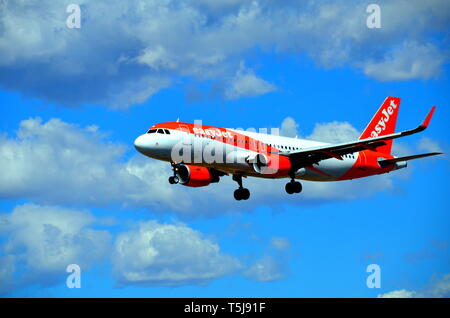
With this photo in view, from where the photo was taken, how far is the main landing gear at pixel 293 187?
71375 mm

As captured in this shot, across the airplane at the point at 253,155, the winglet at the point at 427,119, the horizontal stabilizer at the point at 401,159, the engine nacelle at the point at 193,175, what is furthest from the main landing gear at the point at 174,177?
the horizontal stabilizer at the point at 401,159

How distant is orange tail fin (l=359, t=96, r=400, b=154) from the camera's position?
84.3m

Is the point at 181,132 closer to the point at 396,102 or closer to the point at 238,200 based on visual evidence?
the point at 238,200

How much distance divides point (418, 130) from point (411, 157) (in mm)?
13395

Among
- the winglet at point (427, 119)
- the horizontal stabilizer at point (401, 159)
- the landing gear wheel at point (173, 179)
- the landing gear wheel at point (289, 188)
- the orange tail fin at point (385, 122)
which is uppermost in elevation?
the orange tail fin at point (385, 122)

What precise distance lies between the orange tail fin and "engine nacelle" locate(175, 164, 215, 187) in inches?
876

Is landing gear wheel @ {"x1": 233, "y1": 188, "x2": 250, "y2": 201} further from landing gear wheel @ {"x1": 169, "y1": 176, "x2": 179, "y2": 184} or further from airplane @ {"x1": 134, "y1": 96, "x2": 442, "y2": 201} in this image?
landing gear wheel @ {"x1": 169, "y1": 176, "x2": 179, "y2": 184}

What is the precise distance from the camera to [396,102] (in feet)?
292

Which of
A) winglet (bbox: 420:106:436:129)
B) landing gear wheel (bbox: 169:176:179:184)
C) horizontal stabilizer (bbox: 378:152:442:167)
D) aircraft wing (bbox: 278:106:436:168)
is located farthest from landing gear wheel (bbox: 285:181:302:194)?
winglet (bbox: 420:106:436:129)

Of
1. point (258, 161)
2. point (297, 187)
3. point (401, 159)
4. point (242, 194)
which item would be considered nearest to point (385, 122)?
point (401, 159)

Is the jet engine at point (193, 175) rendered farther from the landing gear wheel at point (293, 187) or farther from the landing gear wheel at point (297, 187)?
the landing gear wheel at point (297, 187)
